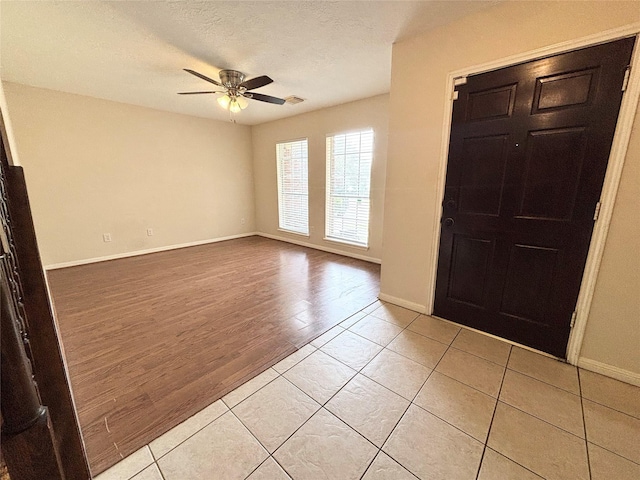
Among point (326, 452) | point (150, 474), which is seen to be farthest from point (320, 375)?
point (150, 474)

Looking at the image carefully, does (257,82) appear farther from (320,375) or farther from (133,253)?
(133,253)

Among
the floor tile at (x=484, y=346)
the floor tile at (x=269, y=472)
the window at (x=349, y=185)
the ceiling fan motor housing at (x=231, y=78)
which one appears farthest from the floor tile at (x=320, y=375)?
the ceiling fan motor housing at (x=231, y=78)

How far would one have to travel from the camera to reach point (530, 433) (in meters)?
1.35

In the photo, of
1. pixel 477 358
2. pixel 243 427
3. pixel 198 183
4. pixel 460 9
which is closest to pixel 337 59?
pixel 460 9

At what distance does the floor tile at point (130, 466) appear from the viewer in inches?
45.1

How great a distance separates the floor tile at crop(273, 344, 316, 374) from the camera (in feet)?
5.94

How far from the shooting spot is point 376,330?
89.6 inches

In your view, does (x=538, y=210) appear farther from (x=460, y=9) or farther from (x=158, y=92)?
(x=158, y=92)

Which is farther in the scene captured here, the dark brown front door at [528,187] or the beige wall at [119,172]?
the beige wall at [119,172]

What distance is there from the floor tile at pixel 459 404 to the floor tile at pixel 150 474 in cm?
137

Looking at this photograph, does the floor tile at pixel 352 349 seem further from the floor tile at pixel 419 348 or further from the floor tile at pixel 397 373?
the floor tile at pixel 419 348

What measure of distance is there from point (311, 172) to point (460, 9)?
10.6 ft

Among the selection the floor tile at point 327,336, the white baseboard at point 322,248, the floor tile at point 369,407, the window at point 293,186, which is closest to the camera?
the floor tile at point 369,407

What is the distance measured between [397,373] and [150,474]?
57.0 inches
